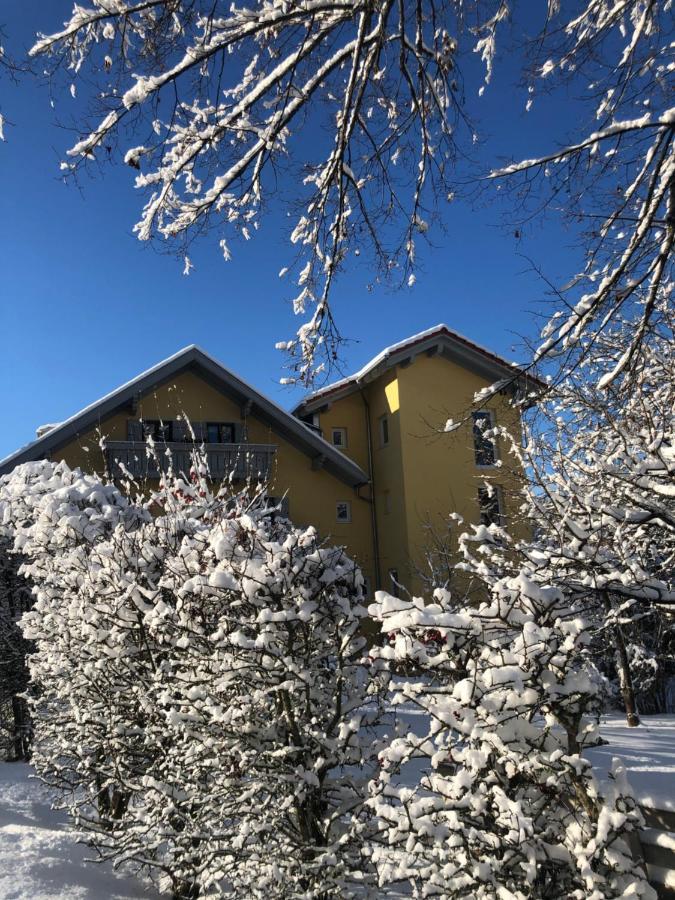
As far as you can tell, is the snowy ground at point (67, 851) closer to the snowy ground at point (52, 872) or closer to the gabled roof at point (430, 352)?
the snowy ground at point (52, 872)

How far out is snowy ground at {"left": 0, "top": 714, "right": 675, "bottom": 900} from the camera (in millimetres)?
3542

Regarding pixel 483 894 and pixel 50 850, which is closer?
pixel 483 894

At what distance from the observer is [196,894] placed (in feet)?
17.1

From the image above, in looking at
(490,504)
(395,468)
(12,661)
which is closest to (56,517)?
(12,661)

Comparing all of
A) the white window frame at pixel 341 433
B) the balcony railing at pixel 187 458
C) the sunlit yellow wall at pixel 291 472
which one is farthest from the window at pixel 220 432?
the white window frame at pixel 341 433

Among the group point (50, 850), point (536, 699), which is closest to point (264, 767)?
point (536, 699)

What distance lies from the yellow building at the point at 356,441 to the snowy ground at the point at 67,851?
33.3 feet

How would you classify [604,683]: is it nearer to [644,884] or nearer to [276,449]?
[644,884]

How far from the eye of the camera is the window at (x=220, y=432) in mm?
19000

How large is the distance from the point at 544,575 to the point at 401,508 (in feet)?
49.7

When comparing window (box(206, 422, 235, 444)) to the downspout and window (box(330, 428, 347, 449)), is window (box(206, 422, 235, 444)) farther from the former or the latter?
the downspout

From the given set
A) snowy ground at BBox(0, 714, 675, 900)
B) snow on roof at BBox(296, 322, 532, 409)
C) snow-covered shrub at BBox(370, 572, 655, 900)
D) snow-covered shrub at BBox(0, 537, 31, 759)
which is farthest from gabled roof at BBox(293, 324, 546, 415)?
snow-covered shrub at BBox(370, 572, 655, 900)

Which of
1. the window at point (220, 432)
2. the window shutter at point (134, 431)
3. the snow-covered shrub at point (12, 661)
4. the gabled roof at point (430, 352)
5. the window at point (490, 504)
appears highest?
the gabled roof at point (430, 352)

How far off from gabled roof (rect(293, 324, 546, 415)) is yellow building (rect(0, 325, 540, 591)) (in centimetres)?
4
